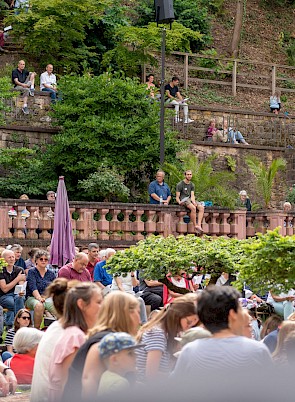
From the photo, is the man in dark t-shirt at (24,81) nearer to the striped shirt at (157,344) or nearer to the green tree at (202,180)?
the green tree at (202,180)

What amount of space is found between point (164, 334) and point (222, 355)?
2.32m

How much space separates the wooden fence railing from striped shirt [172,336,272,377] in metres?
33.4

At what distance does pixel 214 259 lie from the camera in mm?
18234

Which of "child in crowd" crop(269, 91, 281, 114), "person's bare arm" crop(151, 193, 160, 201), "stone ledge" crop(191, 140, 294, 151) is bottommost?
"person's bare arm" crop(151, 193, 160, 201)

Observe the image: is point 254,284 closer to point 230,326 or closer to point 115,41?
point 230,326

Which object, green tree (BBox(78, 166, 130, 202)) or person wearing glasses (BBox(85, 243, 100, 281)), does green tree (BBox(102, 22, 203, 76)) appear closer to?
green tree (BBox(78, 166, 130, 202))

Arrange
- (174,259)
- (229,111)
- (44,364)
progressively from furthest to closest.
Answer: (229,111) < (174,259) < (44,364)

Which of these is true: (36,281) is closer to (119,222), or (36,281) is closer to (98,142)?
(119,222)

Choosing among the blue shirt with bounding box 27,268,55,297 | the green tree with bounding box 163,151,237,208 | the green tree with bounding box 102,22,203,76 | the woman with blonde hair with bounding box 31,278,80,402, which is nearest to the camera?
the woman with blonde hair with bounding box 31,278,80,402

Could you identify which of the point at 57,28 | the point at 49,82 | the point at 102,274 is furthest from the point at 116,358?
the point at 57,28

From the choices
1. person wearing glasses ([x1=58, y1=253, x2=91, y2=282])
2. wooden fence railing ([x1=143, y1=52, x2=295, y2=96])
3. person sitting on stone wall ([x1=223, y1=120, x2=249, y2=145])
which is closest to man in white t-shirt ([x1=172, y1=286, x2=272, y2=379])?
person wearing glasses ([x1=58, y1=253, x2=91, y2=282])

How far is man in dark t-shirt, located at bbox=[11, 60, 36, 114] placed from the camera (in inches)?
1332

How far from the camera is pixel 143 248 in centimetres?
1878

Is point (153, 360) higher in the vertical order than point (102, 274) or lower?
higher
